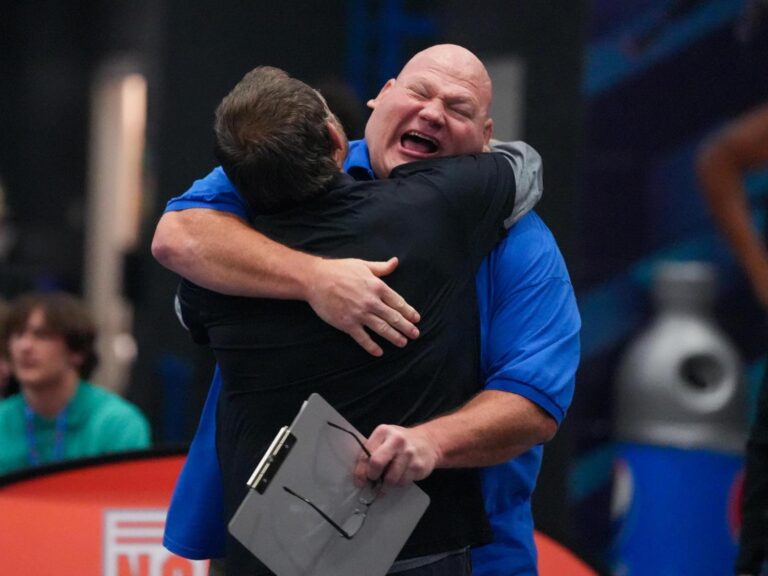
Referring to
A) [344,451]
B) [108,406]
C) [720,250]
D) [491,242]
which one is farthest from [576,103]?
[344,451]

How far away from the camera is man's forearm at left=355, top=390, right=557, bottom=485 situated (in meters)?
2.28

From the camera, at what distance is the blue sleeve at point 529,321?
96.1 inches

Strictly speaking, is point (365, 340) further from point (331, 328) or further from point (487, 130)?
point (487, 130)

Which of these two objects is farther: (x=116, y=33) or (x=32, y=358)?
(x=116, y=33)

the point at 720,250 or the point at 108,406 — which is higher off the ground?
the point at 720,250

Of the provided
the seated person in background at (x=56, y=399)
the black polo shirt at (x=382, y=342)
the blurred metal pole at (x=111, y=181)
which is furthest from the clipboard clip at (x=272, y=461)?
the blurred metal pole at (x=111, y=181)

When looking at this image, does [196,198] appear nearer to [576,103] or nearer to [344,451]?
[344,451]

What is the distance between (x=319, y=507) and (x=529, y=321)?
47 cm

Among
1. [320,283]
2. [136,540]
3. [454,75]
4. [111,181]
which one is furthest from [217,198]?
[111,181]

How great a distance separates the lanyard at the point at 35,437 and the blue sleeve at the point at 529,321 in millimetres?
2556

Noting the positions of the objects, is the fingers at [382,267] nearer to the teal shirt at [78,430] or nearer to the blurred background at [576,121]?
the blurred background at [576,121]

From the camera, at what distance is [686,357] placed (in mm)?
5262

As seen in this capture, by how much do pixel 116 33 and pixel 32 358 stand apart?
8264 mm

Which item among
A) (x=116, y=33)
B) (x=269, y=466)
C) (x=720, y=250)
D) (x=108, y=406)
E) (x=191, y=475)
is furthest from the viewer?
(x=116, y=33)
